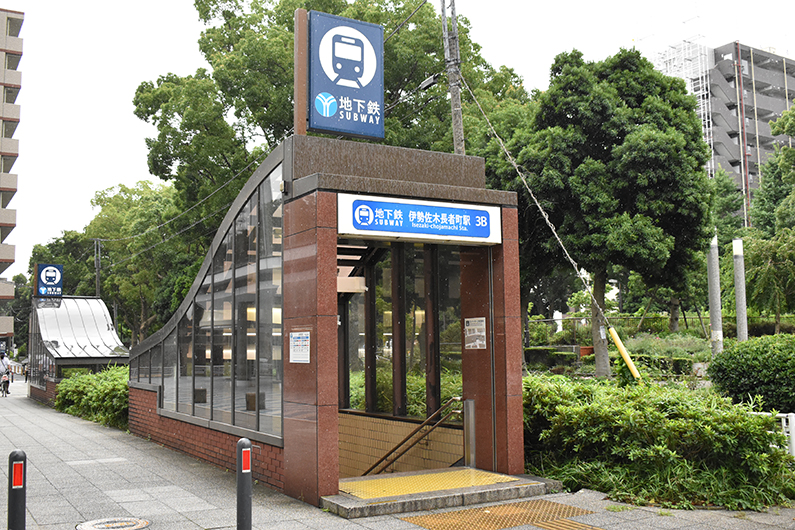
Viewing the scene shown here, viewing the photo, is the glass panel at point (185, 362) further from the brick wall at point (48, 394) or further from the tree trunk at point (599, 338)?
the brick wall at point (48, 394)

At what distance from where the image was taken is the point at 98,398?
19.1 m

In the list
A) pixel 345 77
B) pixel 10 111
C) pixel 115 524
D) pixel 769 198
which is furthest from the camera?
pixel 10 111

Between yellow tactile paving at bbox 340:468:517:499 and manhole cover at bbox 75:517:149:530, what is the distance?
218cm

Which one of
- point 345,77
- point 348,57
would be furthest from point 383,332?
point 348,57

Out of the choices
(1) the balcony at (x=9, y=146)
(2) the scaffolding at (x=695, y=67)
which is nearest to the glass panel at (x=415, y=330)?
(1) the balcony at (x=9, y=146)

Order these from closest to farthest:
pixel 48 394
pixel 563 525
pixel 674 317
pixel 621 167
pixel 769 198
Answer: pixel 563 525
pixel 621 167
pixel 48 394
pixel 674 317
pixel 769 198

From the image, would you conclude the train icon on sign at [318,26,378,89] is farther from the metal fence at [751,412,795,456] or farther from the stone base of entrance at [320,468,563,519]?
the metal fence at [751,412,795,456]

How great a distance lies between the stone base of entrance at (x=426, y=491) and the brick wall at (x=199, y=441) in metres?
0.97

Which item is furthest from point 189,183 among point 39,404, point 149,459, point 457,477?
Result: point 457,477

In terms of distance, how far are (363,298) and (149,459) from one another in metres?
4.40

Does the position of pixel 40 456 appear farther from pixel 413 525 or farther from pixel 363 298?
pixel 413 525

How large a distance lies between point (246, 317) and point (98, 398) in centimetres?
1128

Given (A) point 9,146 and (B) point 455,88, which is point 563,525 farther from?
(A) point 9,146

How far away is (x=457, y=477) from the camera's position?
8594 millimetres
